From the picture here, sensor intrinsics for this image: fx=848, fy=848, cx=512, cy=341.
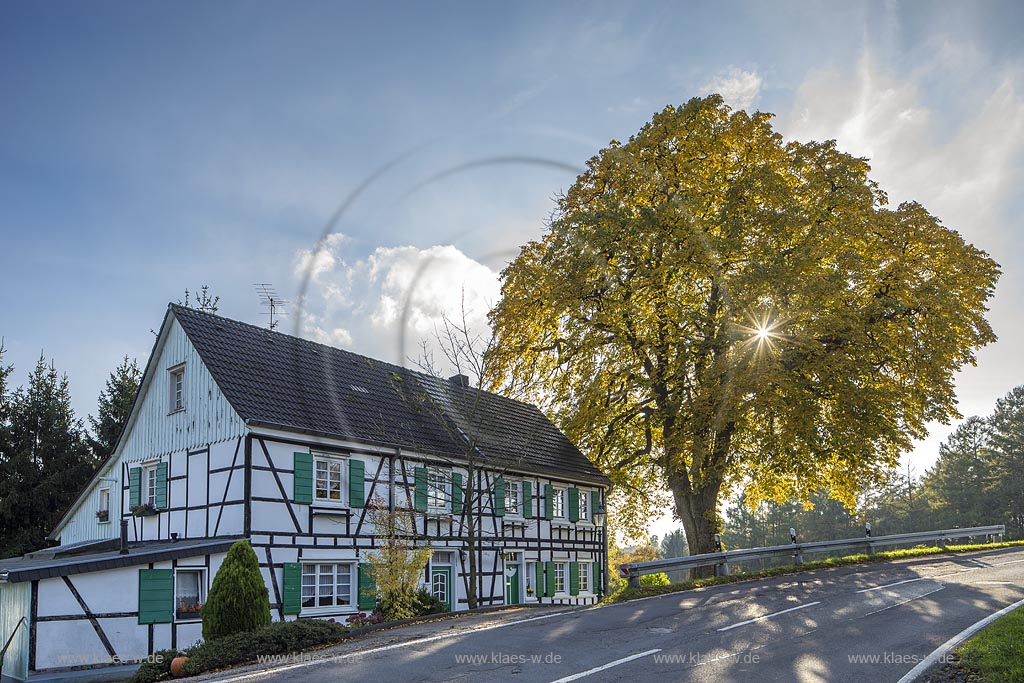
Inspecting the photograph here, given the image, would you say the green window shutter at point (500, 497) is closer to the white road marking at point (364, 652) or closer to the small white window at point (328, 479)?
the small white window at point (328, 479)

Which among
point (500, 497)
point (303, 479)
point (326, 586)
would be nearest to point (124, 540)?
point (303, 479)

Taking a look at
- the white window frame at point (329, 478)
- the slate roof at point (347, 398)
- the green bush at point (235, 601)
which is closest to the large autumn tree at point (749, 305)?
the slate roof at point (347, 398)

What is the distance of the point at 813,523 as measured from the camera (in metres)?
79.4

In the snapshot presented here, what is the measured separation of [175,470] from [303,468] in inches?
150

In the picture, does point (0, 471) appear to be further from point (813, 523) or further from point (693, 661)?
point (813, 523)

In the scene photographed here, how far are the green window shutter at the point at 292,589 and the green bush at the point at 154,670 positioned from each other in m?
6.03

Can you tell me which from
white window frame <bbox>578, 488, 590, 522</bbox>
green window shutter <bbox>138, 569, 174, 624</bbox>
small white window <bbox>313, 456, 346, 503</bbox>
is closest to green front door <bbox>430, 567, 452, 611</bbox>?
small white window <bbox>313, 456, 346, 503</bbox>

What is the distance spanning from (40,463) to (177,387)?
18817mm

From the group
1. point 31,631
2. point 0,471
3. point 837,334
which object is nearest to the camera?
point 31,631

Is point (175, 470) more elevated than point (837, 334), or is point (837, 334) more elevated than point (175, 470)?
point (837, 334)

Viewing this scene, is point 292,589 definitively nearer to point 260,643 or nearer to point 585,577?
point 260,643

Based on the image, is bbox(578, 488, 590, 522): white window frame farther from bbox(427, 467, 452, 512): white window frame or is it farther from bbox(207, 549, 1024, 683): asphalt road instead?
bbox(207, 549, 1024, 683): asphalt road

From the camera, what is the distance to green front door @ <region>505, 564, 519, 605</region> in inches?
1057

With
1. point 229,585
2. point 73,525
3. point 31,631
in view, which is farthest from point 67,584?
point 73,525
